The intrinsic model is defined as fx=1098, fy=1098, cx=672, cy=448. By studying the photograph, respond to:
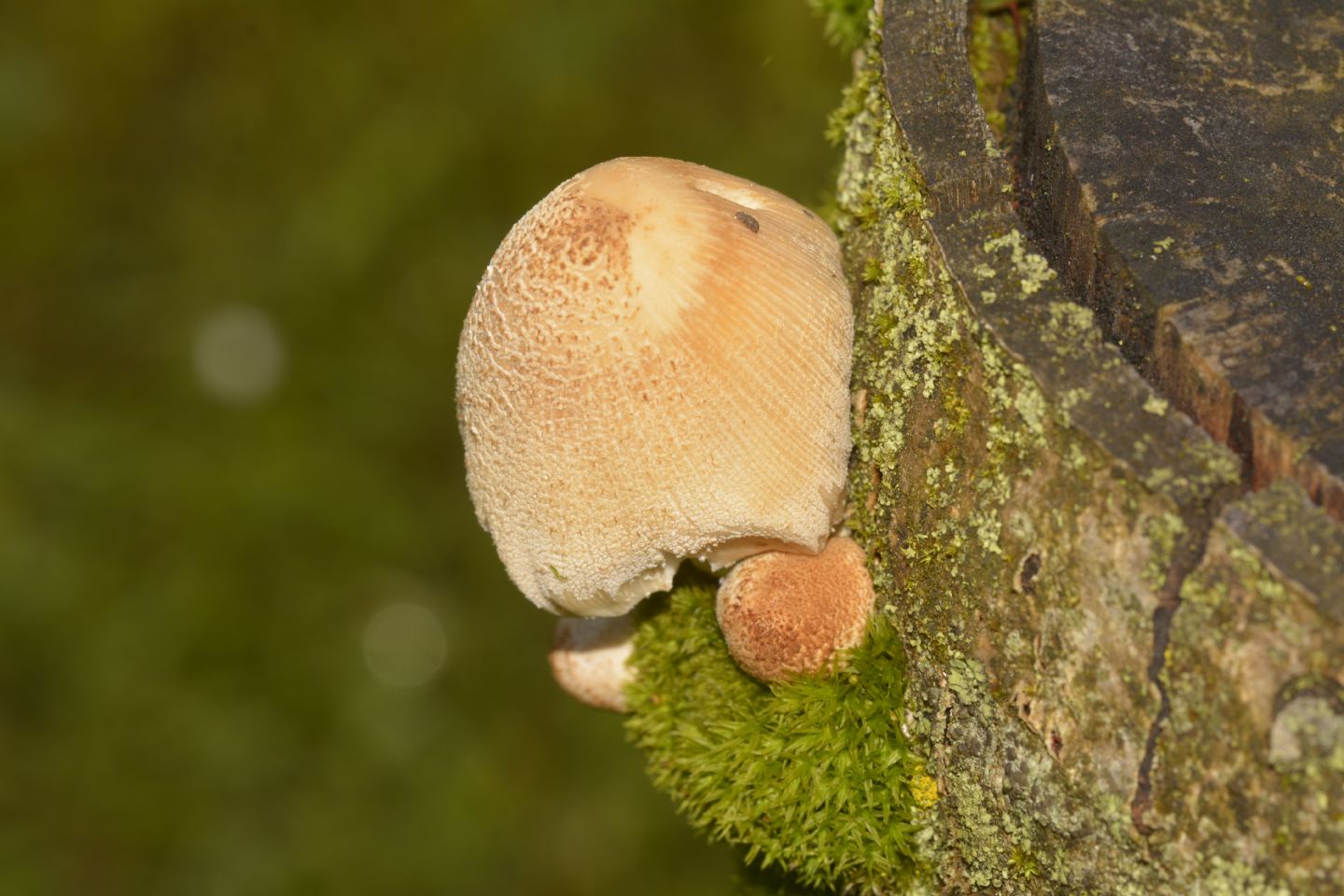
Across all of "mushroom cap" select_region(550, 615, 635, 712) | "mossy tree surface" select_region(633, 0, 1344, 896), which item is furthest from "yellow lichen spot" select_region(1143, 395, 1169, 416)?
"mushroom cap" select_region(550, 615, 635, 712)

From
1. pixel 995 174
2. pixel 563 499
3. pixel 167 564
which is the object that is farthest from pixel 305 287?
pixel 995 174

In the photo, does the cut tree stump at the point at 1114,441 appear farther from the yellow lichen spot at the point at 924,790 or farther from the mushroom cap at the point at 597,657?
the mushroom cap at the point at 597,657

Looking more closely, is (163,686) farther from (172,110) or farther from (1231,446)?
(1231,446)

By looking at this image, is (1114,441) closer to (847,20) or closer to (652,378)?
(652,378)

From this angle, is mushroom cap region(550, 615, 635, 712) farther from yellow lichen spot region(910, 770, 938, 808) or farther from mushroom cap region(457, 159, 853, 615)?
yellow lichen spot region(910, 770, 938, 808)

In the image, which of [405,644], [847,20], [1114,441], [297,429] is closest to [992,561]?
[1114,441]

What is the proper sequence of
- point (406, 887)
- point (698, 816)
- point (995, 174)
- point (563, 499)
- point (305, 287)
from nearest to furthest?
point (995, 174), point (563, 499), point (698, 816), point (406, 887), point (305, 287)

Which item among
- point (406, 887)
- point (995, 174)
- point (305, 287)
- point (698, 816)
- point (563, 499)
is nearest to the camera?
point (995, 174)

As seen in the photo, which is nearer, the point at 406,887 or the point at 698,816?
the point at 698,816
